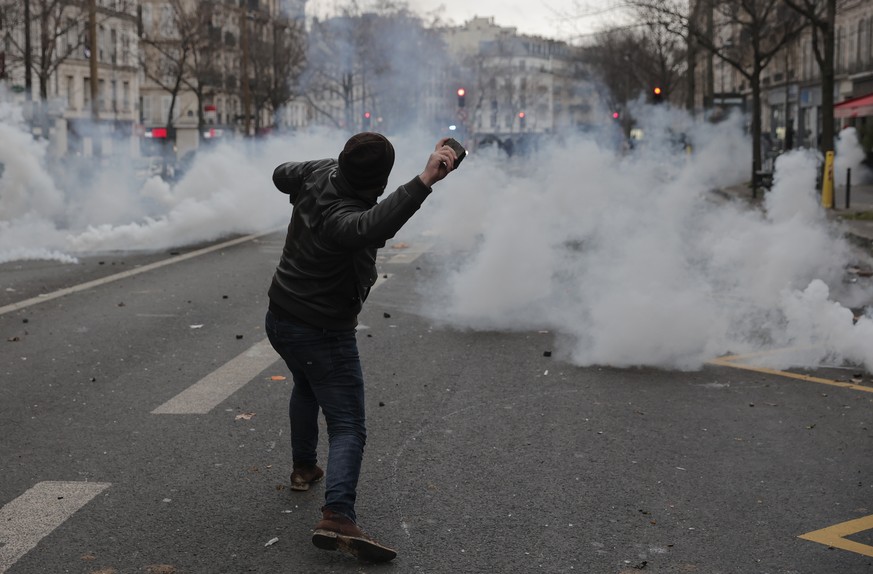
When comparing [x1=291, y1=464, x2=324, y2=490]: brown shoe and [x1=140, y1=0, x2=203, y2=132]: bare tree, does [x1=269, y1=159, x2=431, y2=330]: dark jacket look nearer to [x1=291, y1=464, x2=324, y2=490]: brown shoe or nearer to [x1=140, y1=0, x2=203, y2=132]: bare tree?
[x1=291, y1=464, x2=324, y2=490]: brown shoe

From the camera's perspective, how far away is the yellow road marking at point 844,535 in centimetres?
450

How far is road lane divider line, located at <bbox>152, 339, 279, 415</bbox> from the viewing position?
274 inches

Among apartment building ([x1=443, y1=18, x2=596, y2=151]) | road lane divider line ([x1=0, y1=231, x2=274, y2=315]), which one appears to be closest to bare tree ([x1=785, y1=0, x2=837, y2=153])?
road lane divider line ([x1=0, y1=231, x2=274, y2=315])

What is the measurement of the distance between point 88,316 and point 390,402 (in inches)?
185

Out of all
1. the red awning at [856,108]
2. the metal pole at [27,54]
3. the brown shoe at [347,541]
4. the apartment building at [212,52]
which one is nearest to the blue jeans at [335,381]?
the brown shoe at [347,541]

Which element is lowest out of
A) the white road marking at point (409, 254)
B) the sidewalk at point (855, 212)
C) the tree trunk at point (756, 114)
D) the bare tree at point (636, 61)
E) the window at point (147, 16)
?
the white road marking at point (409, 254)

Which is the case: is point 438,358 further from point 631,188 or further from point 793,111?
point 793,111

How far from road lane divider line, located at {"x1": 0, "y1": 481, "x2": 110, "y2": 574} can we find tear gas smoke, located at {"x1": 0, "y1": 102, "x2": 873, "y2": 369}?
416 cm

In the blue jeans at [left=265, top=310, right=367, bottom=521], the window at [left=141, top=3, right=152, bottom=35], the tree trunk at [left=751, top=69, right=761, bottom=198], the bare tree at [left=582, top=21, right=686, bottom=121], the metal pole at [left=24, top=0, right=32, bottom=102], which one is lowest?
the blue jeans at [left=265, top=310, right=367, bottom=521]

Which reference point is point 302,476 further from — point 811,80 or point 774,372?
point 811,80

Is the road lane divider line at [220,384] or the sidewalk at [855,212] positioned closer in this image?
the road lane divider line at [220,384]

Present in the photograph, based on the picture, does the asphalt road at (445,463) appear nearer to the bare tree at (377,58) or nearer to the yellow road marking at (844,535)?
the yellow road marking at (844,535)

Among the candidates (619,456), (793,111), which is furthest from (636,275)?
(793,111)

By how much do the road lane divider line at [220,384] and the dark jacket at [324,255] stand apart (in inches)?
95.4
